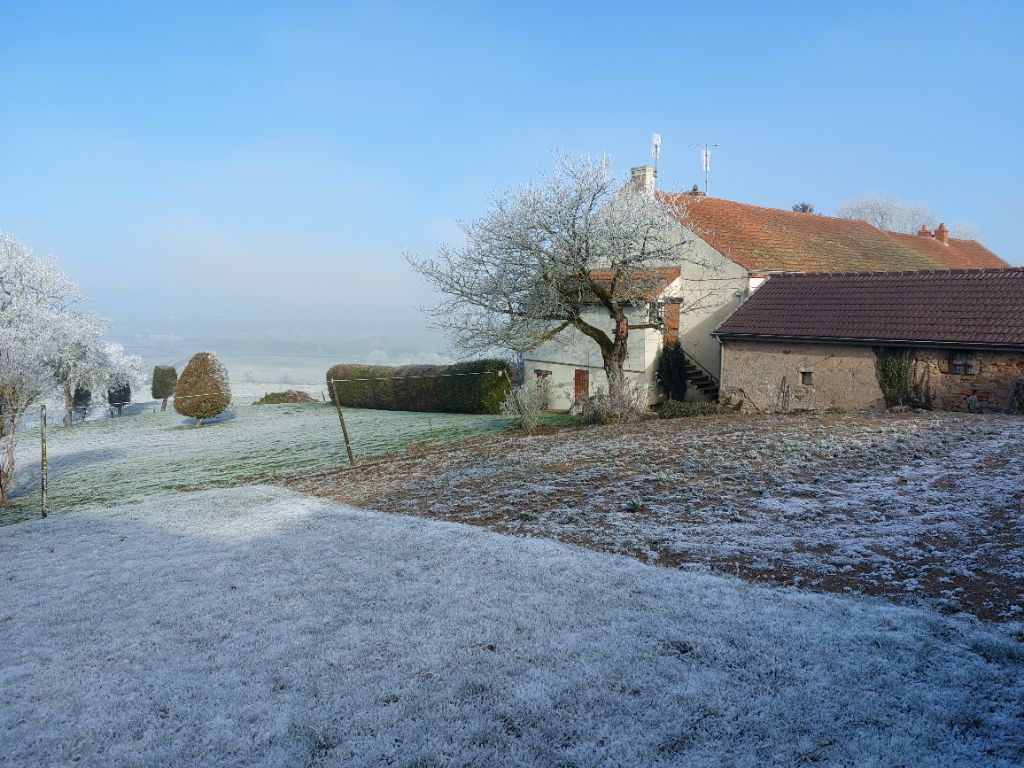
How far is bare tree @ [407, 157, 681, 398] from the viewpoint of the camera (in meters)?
18.0

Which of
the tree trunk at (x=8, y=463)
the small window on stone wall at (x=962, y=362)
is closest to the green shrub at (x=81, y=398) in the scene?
the tree trunk at (x=8, y=463)

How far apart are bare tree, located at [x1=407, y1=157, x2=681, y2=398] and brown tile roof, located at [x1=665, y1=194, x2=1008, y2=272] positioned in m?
→ 3.40

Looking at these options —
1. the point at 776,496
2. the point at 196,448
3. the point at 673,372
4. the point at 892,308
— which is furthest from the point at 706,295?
the point at 196,448

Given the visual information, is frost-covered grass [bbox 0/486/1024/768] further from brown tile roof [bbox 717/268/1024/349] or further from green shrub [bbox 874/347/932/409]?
brown tile roof [bbox 717/268/1024/349]

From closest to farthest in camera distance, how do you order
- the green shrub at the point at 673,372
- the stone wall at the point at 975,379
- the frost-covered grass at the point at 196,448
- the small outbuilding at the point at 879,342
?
the frost-covered grass at the point at 196,448 → the stone wall at the point at 975,379 → the small outbuilding at the point at 879,342 → the green shrub at the point at 673,372

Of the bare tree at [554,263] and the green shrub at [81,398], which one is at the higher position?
the bare tree at [554,263]

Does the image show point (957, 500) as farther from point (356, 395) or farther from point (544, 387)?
point (356, 395)

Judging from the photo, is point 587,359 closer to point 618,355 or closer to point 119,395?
point 618,355

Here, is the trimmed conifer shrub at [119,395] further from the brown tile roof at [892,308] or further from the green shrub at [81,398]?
the brown tile roof at [892,308]

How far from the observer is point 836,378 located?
61.3ft

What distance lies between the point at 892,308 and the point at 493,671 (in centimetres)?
1781

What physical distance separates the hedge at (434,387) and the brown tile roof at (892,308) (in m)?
9.36

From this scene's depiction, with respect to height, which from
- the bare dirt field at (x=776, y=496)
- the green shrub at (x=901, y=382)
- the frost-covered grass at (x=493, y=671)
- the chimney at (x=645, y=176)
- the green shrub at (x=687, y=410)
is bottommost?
the frost-covered grass at (x=493, y=671)

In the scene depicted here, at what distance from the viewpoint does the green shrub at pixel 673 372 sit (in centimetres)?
2375
